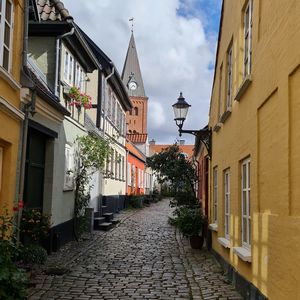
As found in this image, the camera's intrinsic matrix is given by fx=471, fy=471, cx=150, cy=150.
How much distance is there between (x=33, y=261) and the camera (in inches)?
358

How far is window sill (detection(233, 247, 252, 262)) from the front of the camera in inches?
262

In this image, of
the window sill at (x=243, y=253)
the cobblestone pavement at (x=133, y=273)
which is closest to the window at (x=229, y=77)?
the window sill at (x=243, y=253)

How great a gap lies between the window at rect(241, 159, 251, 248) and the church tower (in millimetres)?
59918

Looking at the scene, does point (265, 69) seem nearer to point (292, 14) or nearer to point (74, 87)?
point (292, 14)

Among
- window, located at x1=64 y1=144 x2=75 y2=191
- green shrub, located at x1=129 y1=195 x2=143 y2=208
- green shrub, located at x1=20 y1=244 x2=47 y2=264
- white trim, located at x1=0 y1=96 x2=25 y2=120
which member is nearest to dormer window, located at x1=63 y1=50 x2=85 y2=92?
window, located at x1=64 y1=144 x2=75 y2=191

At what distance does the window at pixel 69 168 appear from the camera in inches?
510

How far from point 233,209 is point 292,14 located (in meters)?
4.36

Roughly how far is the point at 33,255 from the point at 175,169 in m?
10.3

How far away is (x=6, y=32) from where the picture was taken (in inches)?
311

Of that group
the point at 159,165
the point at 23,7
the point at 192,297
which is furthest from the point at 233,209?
the point at 159,165

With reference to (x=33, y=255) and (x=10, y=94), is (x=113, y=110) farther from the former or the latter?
(x=10, y=94)

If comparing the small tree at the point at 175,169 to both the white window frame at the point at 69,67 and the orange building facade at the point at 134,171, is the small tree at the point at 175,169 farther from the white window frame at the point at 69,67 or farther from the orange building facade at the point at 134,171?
the orange building facade at the point at 134,171

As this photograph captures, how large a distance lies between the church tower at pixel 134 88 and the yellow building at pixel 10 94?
59110 millimetres

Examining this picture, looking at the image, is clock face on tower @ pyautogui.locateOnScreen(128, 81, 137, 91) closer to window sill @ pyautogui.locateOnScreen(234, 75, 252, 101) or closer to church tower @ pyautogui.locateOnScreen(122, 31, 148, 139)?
church tower @ pyautogui.locateOnScreen(122, 31, 148, 139)
